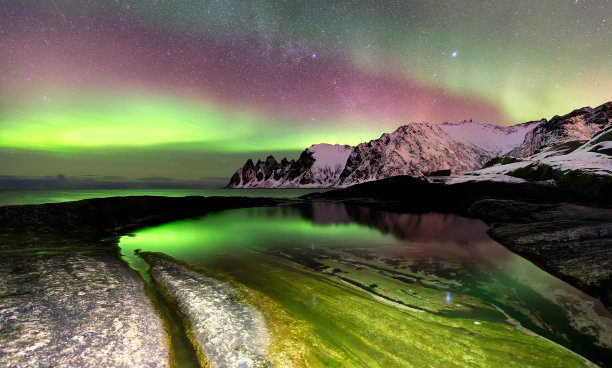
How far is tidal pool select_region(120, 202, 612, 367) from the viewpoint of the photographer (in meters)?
9.30

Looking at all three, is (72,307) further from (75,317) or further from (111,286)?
(111,286)

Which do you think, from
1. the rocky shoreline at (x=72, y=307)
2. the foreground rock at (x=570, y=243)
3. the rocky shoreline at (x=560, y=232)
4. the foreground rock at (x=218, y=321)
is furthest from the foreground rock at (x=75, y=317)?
the foreground rock at (x=570, y=243)

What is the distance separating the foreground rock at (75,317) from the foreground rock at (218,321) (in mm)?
1161

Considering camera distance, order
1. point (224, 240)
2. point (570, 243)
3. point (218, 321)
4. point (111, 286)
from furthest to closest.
Answer: point (224, 240) < point (570, 243) < point (111, 286) < point (218, 321)

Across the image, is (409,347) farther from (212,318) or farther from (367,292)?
(212,318)

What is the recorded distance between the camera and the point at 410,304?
44.1 feet

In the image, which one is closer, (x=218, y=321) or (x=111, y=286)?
(x=218, y=321)

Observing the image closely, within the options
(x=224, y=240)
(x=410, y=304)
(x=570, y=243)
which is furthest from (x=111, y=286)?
(x=570, y=243)

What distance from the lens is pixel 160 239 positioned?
30.4 meters

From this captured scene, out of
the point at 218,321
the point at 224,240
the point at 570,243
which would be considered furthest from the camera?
the point at 224,240

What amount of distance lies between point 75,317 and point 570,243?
95.6 ft

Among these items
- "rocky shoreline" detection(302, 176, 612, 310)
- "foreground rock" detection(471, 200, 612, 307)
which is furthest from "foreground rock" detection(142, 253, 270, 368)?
"foreground rock" detection(471, 200, 612, 307)

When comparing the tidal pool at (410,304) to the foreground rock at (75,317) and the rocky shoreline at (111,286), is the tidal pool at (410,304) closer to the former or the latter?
the rocky shoreline at (111,286)

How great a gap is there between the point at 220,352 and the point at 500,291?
1452 centimetres
